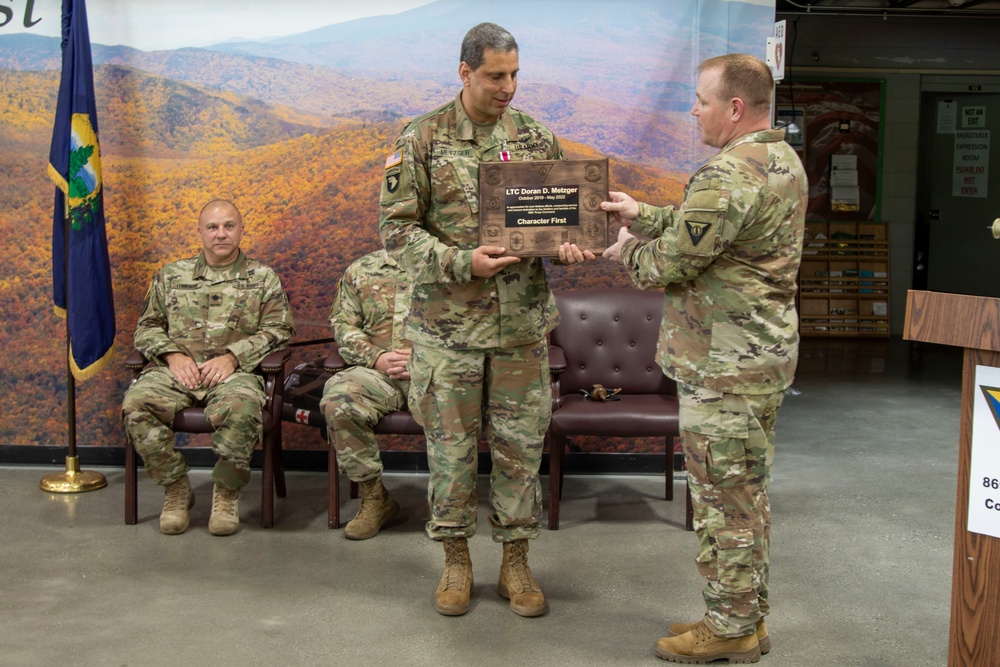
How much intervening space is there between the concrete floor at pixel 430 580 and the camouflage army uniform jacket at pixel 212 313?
73 cm

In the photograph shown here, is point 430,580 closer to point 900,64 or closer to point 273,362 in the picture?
point 273,362

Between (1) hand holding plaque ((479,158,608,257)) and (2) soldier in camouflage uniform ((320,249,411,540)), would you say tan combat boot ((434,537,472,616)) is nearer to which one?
(2) soldier in camouflage uniform ((320,249,411,540))

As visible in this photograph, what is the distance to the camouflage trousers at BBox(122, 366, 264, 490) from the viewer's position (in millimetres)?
4211

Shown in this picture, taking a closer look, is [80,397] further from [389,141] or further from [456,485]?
[456,485]

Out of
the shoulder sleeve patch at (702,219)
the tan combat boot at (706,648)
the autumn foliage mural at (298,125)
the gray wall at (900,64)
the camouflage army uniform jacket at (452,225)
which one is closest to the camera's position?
the shoulder sleeve patch at (702,219)

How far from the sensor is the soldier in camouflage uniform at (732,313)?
8.88 feet

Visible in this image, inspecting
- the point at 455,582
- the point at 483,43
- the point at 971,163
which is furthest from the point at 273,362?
the point at 971,163

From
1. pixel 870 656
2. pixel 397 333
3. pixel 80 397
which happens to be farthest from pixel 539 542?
pixel 80 397

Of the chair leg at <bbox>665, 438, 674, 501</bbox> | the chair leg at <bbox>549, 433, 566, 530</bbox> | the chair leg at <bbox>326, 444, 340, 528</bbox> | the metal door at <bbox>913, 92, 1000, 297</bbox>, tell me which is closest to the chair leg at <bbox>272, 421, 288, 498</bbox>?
the chair leg at <bbox>326, 444, 340, 528</bbox>

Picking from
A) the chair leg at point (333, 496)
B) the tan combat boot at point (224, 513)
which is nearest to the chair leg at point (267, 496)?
the tan combat boot at point (224, 513)

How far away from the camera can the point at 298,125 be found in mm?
5105

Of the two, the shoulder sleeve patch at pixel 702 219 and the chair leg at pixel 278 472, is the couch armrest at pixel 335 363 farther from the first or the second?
the shoulder sleeve patch at pixel 702 219

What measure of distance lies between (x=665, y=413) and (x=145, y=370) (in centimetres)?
224

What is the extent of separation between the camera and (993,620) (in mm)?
2318
